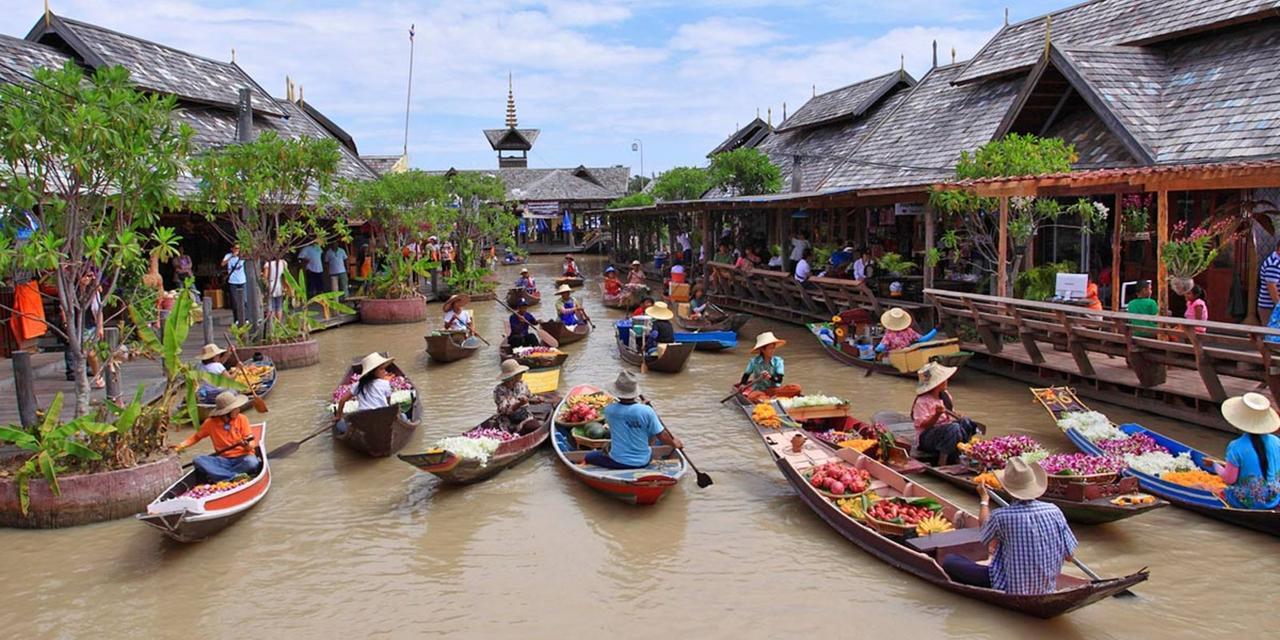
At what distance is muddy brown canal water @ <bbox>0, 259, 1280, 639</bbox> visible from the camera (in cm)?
672

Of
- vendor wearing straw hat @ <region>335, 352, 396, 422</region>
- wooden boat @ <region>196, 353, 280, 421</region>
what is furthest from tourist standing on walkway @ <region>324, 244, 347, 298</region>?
vendor wearing straw hat @ <region>335, 352, 396, 422</region>

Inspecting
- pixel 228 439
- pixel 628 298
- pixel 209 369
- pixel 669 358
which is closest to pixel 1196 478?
pixel 669 358

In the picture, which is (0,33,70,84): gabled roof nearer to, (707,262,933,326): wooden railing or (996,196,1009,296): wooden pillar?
(707,262,933,326): wooden railing

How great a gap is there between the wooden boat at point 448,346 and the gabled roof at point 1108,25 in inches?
481

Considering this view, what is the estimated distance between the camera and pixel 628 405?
29.6 feet

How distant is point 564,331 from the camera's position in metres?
18.8

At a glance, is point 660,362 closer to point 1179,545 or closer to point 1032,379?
point 1032,379

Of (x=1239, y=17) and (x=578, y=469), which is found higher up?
(x=1239, y=17)

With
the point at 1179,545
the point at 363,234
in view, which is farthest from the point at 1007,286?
the point at 363,234

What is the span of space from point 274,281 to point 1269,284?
50.3 ft

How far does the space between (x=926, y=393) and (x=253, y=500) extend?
6.56 meters

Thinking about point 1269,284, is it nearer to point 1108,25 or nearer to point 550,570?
point 550,570

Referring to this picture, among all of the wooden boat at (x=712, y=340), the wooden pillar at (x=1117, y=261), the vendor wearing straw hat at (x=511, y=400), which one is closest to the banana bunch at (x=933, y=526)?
the vendor wearing straw hat at (x=511, y=400)

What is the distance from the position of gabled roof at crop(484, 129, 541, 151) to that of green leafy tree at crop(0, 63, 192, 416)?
48582mm
